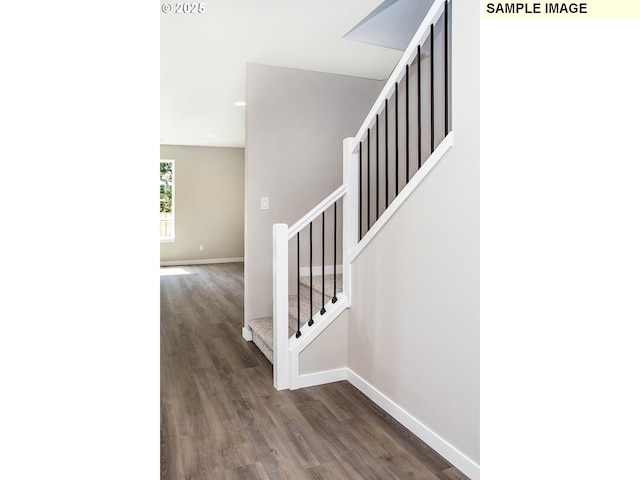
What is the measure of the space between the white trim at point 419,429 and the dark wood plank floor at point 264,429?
3 cm

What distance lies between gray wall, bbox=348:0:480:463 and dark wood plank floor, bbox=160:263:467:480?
0.20 metres

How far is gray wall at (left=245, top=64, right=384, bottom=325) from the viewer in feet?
12.4

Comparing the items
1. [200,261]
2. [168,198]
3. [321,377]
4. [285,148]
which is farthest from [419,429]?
[168,198]

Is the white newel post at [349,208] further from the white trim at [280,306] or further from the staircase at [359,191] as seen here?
the white trim at [280,306]

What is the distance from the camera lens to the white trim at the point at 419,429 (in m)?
1.87

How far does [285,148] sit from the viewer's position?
3.88 meters

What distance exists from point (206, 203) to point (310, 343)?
21.5ft

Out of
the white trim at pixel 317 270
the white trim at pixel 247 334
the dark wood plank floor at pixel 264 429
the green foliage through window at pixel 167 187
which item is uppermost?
the green foliage through window at pixel 167 187

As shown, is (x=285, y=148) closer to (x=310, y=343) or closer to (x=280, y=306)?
(x=280, y=306)

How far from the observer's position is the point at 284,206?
3904 mm

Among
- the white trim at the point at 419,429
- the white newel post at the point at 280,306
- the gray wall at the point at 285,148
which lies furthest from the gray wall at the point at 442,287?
the gray wall at the point at 285,148
